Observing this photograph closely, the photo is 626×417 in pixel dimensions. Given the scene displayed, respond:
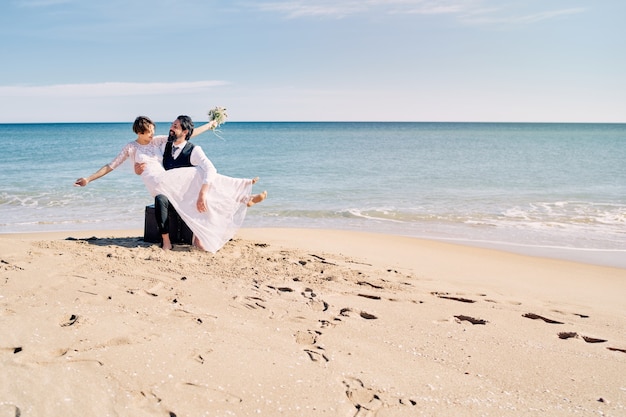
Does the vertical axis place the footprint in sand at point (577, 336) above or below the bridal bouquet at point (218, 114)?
below

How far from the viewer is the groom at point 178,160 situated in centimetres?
600

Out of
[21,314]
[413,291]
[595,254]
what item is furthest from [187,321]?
[595,254]

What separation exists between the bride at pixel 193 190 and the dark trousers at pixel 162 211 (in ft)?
0.24

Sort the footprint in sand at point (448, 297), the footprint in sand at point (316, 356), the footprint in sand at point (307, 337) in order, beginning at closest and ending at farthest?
the footprint in sand at point (316, 356)
the footprint in sand at point (307, 337)
the footprint in sand at point (448, 297)

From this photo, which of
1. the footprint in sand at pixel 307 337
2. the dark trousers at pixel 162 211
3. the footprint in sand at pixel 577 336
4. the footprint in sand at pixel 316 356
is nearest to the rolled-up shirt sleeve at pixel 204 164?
the dark trousers at pixel 162 211

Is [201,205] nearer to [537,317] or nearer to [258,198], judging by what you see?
[258,198]

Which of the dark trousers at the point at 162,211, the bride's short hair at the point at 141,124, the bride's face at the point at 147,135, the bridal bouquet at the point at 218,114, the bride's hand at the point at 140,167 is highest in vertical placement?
the bridal bouquet at the point at 218,114

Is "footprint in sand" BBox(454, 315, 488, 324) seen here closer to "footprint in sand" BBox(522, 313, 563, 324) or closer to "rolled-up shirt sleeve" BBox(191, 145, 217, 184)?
"footprint in sand" BBox(522, 313, 563, 324)

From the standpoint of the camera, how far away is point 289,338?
361cm

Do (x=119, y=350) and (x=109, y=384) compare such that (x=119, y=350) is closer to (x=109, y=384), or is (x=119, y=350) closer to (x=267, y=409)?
(x=109, y=384)

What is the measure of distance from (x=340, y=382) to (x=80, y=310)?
210cm

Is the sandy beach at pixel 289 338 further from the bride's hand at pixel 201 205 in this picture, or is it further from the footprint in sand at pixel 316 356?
the bride's hand at pixel 201 205

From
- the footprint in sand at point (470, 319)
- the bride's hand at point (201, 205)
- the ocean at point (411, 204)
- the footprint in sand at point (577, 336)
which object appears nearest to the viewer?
the footprint in sand at point (577, 336)

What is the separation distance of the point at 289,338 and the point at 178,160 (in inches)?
132
